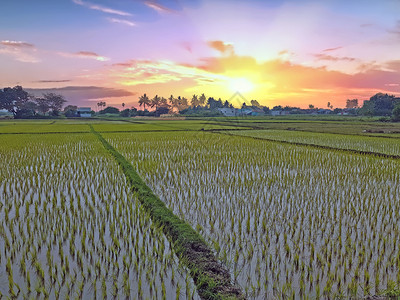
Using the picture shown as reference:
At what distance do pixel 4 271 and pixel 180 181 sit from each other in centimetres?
391

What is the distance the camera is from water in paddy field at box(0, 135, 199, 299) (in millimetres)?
2645

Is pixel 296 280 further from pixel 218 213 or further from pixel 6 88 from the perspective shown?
pixel 6 88

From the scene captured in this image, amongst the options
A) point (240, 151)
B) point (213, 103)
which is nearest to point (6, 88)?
point (213, 103)

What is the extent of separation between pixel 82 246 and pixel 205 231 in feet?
4.63

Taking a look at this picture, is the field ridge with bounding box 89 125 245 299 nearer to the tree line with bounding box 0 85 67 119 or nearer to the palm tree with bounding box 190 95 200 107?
the tree line with bounding box 0 85 67 119

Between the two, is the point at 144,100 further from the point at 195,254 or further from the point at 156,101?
the point at 195,254

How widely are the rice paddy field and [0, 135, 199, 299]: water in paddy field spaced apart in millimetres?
13

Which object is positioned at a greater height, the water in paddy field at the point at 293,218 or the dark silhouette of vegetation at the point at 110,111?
the dark silhouette of vegetation at the point at 110,111

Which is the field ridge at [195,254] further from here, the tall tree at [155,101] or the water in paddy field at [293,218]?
the tall tree at [155,101]

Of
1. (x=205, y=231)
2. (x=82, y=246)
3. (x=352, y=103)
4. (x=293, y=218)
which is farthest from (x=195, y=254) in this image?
(x=352, y=103)

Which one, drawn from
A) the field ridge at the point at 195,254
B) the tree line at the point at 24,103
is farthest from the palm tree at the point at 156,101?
the field ridge at the point at 195,254

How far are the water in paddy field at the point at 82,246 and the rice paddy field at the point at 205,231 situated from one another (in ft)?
0.04

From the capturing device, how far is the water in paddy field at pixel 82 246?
2.64m

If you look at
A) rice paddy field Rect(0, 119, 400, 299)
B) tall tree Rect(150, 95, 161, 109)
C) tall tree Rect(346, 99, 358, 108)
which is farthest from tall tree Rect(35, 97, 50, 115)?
tall tree Rect(346, 99, 358, 108)
